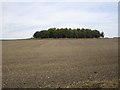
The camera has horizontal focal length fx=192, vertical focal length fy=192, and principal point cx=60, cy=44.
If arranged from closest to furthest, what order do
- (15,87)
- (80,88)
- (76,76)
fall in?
(80,88)
(15,87)
(76,76)

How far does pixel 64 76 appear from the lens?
27.9ft

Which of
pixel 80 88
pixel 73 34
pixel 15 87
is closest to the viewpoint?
pixel 80 88

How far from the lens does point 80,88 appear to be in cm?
634

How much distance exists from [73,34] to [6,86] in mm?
96618

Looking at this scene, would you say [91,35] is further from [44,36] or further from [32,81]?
[32,81]

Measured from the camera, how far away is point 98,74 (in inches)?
343

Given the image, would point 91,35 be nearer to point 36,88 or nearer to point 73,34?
point 73,34

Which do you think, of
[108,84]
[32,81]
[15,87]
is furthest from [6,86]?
[108,84]

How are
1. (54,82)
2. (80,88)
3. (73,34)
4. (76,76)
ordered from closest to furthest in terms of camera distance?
(80,88) → (54,82) → (76,76) → (73,34)

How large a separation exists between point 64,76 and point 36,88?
2.07 meters

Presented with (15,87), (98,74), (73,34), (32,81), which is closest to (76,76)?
(98,74)

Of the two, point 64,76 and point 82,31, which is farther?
point 82,31

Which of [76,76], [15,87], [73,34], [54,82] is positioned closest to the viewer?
[15,87]

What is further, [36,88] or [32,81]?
[32,81]
